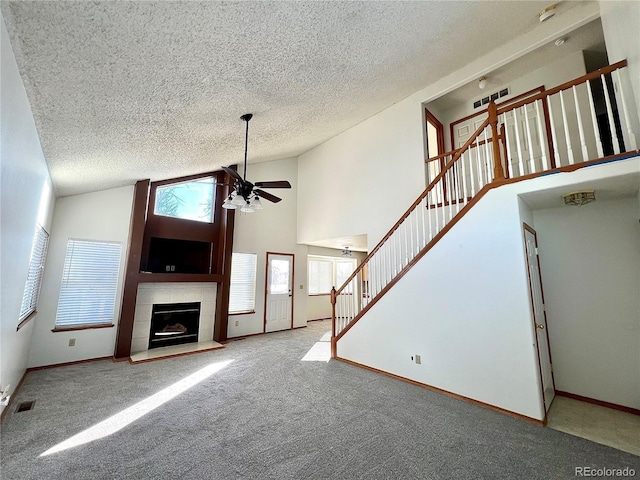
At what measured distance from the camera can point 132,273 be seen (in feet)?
15.7

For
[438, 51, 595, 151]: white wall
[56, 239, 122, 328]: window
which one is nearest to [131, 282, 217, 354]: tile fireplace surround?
[56, 239, 122, 328]: window

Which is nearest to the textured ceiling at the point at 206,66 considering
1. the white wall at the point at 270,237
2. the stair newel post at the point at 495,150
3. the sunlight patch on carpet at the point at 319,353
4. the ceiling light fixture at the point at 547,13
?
the ceiling light fixture at the point at 547,13

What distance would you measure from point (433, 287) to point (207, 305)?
4.79 metres

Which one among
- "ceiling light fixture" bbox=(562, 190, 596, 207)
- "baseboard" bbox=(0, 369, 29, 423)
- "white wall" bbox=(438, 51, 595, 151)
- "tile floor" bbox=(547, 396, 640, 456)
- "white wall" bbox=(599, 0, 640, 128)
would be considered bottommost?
"baseboard" bbox=(0, 369, 29, 423)

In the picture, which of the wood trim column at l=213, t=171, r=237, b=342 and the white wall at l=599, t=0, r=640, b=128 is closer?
the white wall at l=599, t=0, r=640, b=128

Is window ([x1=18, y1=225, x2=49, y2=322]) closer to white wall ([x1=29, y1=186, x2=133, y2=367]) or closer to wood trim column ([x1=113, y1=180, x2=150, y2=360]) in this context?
white wall ([x1=29, y1=186, x2=133, y2=367])

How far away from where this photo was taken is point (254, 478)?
6.16 feet

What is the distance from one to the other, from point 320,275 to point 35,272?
6.60 m

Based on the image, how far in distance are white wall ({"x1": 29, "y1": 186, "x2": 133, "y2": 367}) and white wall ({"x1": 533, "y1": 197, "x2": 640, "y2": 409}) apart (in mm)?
6843

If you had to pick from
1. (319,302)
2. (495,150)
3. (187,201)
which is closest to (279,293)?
(319,302)

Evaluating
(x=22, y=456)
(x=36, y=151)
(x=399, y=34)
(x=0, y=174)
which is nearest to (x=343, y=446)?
(x=22, y=456)

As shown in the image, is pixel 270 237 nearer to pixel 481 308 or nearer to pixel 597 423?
pixel 481 308

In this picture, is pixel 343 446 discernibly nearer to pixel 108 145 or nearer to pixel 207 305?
pixel 108 145

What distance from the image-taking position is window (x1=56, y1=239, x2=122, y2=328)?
174 inches
